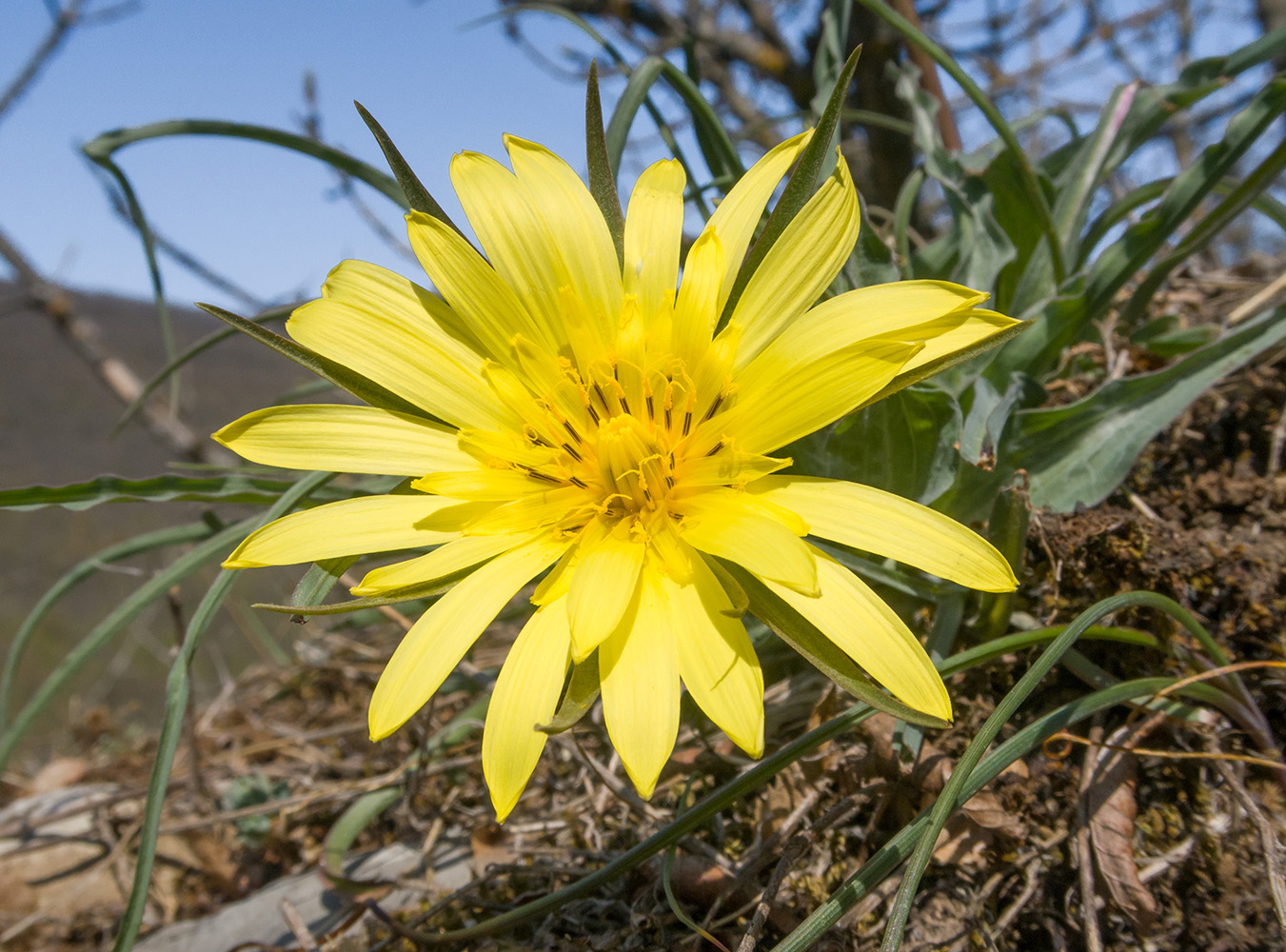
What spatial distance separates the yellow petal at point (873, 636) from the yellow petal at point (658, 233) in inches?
17.9

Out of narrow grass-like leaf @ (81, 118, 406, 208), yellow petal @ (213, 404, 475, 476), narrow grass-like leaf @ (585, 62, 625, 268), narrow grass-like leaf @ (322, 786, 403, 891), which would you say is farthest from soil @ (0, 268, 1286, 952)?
narrow grass-like leaf @ (81, 118, 406, 208)

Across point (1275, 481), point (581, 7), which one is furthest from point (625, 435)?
point (581, 7)

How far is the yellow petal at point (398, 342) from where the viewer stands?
3.66 ft

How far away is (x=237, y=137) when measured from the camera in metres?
1.62

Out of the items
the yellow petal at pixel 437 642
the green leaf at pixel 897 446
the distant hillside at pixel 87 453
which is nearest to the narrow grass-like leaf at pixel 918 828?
the green leaf at pixel 897 446

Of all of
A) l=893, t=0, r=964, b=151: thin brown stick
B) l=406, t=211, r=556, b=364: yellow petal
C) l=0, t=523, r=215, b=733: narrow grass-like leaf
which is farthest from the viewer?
l=893, t=0, r=964, b=151: thin brown stick

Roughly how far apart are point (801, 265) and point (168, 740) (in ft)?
3.73

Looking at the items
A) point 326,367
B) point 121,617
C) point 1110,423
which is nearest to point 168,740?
point 121,617

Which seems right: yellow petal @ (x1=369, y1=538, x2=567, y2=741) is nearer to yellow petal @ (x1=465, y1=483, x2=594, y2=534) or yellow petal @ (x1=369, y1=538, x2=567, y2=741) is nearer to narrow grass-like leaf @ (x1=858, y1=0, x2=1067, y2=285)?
yellow petal @ (x1=465, y1=483, x2=594, y2=534)

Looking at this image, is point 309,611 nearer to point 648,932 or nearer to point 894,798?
point 648,932

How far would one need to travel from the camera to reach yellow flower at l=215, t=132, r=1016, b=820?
895 mm

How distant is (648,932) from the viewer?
1.22 m

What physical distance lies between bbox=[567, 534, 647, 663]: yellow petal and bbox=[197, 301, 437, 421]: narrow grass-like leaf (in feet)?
1.23

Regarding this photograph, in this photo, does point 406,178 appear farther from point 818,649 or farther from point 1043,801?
point 1043,801
